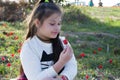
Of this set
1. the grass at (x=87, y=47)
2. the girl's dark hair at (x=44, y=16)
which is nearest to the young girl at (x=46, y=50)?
the girl's dark hair at (x=44, y=16)

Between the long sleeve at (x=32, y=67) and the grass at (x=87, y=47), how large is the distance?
104cm

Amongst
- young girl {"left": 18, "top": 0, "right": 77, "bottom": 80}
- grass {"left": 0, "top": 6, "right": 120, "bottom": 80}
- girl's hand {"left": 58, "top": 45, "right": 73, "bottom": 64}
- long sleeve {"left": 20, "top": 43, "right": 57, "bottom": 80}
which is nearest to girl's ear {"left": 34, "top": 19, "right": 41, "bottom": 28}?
young girl {"left": 18, "top": 0, "right": 77, "bottom": 80}

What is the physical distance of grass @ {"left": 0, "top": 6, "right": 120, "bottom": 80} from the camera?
582 centimetres

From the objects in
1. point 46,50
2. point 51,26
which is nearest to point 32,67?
point 46,50

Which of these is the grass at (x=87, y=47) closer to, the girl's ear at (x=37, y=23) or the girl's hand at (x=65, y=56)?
the girl's ear at (x=37, y=23)

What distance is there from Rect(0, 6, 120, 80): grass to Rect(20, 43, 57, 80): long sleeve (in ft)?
3.40

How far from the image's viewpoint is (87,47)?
828 cm

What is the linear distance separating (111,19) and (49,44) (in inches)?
454

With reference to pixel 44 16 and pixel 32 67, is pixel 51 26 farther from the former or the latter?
pixel 32 67

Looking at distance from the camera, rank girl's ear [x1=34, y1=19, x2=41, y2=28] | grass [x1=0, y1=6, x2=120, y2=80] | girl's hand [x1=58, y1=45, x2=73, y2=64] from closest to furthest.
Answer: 1. girl's hand [x1=58, y1=45, x2=73, y2=64]
2. girl's ear [x1=34, y1=19, x2=41, y2=28]
3. grass [x1=0, y1=6, x2=120, y2=80]

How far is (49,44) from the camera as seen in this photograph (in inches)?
130

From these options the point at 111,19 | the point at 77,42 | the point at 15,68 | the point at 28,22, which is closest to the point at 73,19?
the point at 111,19

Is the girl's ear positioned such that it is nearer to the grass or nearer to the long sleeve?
the long sleeve

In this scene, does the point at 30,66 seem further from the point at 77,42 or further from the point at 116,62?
the point at 77,42
